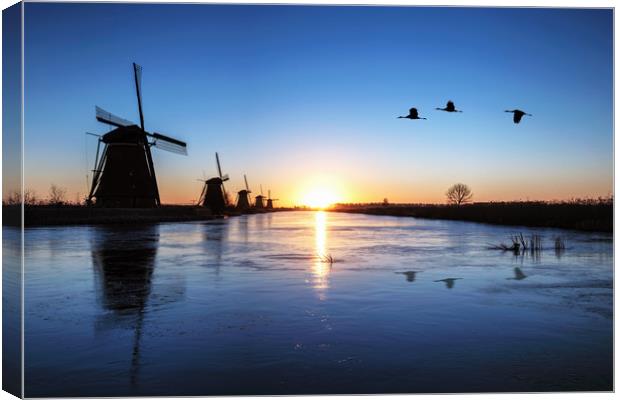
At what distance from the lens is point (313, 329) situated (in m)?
7.76

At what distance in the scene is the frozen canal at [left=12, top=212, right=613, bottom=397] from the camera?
18.8 feet

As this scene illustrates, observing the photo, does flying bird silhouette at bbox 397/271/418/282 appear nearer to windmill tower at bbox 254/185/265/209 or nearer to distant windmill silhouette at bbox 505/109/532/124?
distant windmill silhouette at bbox 505/109/532/124

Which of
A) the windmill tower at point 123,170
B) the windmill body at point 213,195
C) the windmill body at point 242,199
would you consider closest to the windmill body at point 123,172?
the windmill tower at point 123,170

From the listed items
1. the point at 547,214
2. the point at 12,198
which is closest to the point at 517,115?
the point at 12,198

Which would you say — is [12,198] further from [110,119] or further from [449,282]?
[110,119]

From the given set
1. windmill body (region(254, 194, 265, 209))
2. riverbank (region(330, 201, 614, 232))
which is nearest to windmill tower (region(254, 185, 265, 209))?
windmill body (region(254, 194, 265, 209))

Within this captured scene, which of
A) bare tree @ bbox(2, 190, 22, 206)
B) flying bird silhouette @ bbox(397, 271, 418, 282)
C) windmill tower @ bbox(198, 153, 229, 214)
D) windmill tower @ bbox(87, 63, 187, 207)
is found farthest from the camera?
windmill tower @ bbox(198, 153, 229, 214)

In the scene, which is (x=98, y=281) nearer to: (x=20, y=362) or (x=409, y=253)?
(x=20, y=362)

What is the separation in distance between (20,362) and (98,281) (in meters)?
7.12

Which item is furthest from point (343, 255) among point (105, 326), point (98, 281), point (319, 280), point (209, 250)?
point (105, 326)

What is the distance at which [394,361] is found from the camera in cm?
629

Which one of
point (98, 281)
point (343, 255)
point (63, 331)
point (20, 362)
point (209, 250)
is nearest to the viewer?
point (20, 362)

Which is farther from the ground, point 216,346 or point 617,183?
point 617,183

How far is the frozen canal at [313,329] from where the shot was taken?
573 cm
